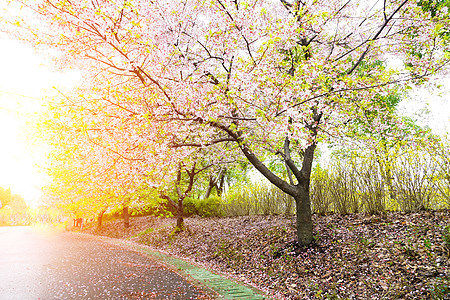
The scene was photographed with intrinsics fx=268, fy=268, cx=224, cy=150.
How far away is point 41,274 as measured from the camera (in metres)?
8.05

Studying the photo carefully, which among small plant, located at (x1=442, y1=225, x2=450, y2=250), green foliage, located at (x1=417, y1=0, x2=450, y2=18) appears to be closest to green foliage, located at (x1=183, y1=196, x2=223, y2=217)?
small plant, located at (x1=442, y1=225, x2=450, y2=250)

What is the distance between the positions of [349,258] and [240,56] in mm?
6018

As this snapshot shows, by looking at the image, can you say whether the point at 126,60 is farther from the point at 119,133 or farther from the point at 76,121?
the point at 76,121

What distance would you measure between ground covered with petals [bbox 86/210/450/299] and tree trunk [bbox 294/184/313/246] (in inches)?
9.8

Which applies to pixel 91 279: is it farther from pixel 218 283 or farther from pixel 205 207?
pixel 205 207

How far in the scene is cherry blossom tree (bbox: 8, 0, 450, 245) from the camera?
5.93 metres

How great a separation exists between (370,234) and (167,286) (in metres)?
5.28

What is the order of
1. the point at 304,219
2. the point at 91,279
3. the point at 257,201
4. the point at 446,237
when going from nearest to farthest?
the point at 446,237 → the point at 91,279 → the point at 304,219 → the point at 257,201

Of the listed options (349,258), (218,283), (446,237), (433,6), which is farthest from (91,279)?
(433,6)

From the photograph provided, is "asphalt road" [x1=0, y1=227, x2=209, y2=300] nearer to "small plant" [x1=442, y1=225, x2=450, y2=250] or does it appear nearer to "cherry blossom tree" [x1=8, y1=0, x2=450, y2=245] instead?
"cherry blossom tree" [x1=8, y1=0, x2=450, y2=245]

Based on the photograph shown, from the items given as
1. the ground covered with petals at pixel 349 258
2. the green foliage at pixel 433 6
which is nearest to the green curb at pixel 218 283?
the ground covered with petals at pixel 349 258

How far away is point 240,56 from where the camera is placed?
7.79 metres

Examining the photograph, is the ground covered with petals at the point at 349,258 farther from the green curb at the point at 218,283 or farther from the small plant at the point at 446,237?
the green curb at the point at 218,283

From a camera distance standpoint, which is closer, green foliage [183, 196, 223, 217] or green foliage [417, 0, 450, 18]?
green foliage [417, 0, 450, 18]
